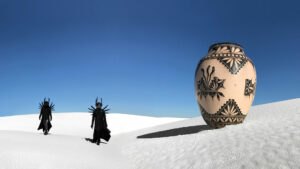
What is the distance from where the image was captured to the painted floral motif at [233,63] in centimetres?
861

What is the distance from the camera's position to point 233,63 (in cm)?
867

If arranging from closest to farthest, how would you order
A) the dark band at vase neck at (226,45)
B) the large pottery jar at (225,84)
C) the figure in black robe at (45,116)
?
the large pottery jar at (225,84)
the dark band at vase neck at (226,45)
the figure in black robe at (45,116)

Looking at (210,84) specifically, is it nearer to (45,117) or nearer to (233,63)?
(233,63)

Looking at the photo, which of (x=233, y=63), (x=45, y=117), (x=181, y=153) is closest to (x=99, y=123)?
(x=45, y=117)

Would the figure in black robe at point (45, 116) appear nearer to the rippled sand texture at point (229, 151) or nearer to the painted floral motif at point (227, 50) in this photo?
the rippled sand texture at point (229, 151)

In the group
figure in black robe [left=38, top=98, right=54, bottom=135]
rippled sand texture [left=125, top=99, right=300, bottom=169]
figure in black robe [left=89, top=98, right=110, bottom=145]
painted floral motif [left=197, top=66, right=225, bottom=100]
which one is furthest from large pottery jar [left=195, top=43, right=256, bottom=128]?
figure in black robe [left=38, top=98, right=54, bottom=135]

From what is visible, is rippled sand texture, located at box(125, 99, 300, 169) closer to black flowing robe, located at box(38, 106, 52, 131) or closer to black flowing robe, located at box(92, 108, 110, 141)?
black flowing robe, located at box(92, 108, 110, 141)

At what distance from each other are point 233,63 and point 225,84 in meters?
0.80

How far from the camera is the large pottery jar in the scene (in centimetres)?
860

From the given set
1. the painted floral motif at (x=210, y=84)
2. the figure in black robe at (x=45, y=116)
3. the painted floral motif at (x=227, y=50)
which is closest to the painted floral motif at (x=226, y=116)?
the painted floral motif at (x=210, y=84)

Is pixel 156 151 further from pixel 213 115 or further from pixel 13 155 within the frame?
pixel 13 155

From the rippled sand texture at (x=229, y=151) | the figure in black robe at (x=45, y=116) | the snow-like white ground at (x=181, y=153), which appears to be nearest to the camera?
the rippled sand texture at (x=229, y=151)

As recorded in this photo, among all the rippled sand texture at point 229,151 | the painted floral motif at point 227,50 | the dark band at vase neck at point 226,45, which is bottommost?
the rippled sand texture at point 229,151

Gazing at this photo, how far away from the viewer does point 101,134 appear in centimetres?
905
